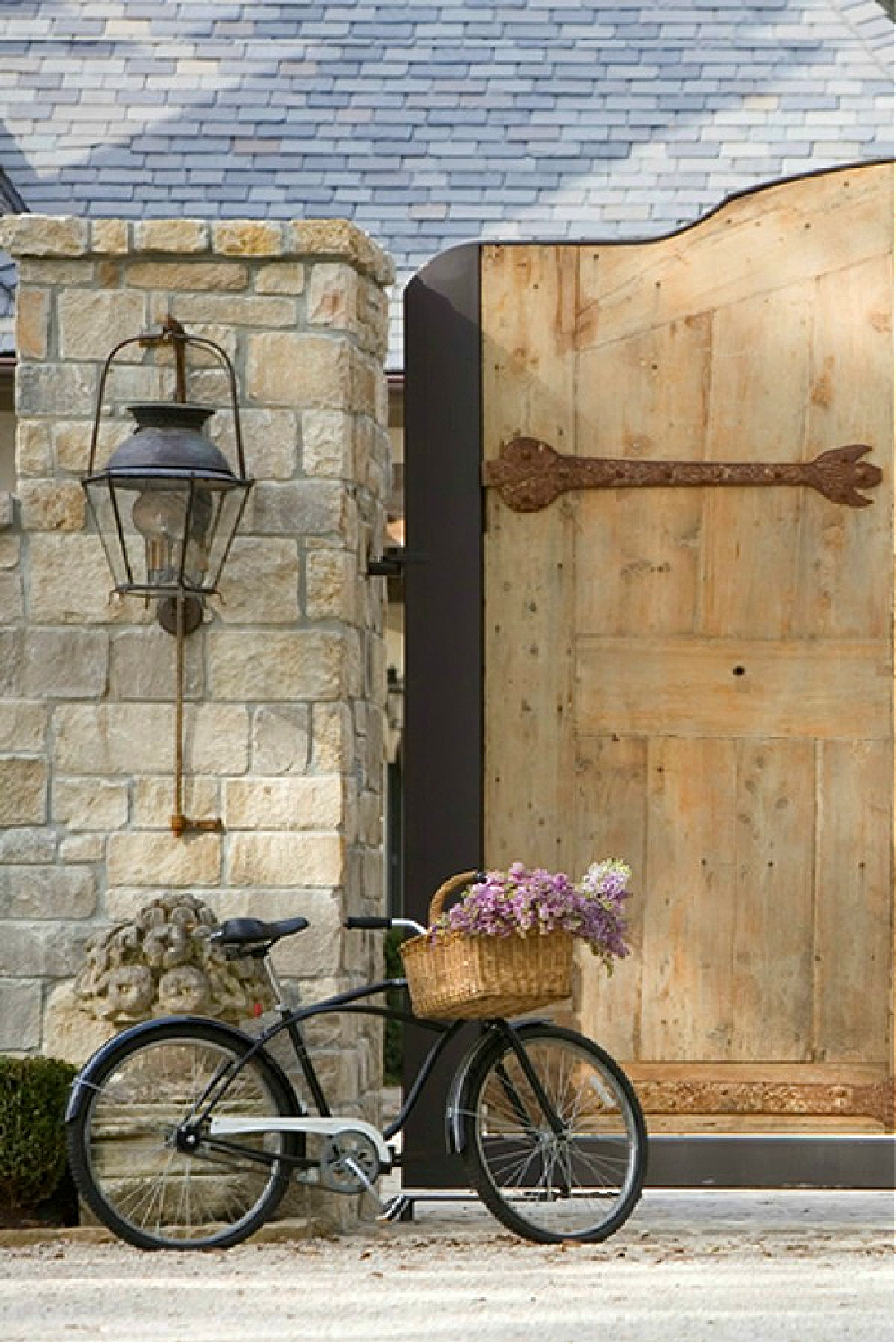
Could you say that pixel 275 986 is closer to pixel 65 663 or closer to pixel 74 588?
pixel 65 663

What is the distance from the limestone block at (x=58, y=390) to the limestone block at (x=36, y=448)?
4 centimetres

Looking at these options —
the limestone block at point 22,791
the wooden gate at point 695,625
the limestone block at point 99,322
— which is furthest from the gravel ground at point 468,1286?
the limestone block at point 99,322

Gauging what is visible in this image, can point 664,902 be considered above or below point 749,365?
below

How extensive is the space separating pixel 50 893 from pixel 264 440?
4.28 feet

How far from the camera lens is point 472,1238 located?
6848 mm

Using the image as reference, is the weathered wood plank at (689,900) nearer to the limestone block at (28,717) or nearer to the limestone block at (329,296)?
the limestone block at (329,296)

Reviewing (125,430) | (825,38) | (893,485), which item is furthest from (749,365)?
(825,38)

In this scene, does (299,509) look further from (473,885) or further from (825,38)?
(825,38)

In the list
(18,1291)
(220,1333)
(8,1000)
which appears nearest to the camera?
(220,1333)

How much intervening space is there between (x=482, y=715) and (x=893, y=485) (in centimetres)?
127

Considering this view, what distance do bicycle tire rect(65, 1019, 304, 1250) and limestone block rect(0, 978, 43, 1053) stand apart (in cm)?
32

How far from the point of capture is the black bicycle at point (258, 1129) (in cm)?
670

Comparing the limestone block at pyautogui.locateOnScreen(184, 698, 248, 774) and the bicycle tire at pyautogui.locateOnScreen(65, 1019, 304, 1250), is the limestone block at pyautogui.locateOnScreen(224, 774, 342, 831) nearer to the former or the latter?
the limestone block at pyautogui.locateOnScreen(184, 698, 248, 774)

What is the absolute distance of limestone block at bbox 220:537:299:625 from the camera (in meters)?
7.21
